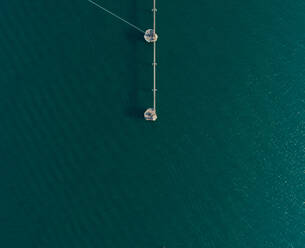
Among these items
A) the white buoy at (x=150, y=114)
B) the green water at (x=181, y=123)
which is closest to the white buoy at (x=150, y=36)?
the green water at (x=181, y=123)

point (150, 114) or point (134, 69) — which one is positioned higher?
point (134, 69)

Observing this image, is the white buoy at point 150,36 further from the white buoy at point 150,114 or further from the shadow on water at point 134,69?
the white buoy at point 150,114

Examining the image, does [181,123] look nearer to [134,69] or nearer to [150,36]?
[134,69]

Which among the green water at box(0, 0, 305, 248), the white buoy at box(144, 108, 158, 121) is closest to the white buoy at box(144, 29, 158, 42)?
the green water at box(0, 0, 305, 248)

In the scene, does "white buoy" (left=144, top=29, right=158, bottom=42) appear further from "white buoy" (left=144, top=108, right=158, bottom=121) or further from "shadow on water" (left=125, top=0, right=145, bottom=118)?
"white buoy" (left=144, top=108, right=158, bottom=121)

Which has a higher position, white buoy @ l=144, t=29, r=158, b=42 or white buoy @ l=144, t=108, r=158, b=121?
white buoy @ l=144, t=29, r=158, b=42

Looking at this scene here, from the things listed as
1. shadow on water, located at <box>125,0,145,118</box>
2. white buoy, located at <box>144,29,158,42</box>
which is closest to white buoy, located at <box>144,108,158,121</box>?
shadow on water, located at <box>125,0,145,118</box>

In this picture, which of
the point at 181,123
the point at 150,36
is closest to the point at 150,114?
the point at 181,123

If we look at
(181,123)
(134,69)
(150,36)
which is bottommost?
(181,123)
